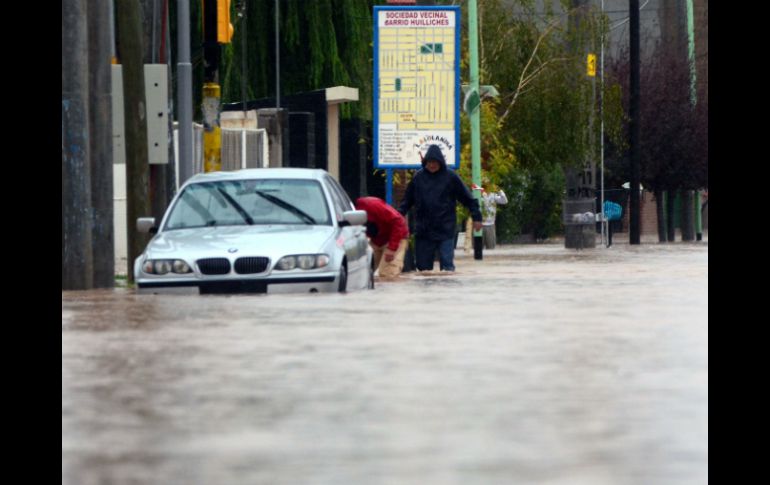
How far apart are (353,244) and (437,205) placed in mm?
4694

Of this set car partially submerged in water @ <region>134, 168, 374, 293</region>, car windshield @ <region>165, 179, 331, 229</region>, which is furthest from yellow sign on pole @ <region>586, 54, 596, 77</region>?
car windshield @ <region>165, 179, 331, 229</region>

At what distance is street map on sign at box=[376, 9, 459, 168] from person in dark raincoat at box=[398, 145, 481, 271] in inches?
198

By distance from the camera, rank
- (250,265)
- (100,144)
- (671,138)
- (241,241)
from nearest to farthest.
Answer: (250,265) < (241,241) < (100,144) < (671,138)

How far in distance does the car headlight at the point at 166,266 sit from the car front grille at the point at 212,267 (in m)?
0.10

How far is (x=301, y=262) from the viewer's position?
50.5 ft

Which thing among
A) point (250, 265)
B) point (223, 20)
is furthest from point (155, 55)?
point (250, 265)

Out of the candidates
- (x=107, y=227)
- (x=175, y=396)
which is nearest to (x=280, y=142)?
(x=107, y=227)

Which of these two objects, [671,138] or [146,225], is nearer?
[146,225]

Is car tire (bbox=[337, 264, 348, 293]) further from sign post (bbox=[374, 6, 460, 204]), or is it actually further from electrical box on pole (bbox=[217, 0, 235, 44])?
sign post (bbox=[374, 6, 460, 204])

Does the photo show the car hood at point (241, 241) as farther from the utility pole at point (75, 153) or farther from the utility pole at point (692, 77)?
the utility pole at point (692, 77)

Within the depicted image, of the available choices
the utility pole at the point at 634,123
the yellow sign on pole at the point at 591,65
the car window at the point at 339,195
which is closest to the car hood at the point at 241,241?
the car window at the point at 339,195

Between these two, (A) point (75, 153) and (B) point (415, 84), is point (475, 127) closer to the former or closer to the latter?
(B) point (415, 84)

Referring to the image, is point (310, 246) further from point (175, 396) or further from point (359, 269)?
point (175, 396)

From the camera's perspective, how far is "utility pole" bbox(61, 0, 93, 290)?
1794 cm
